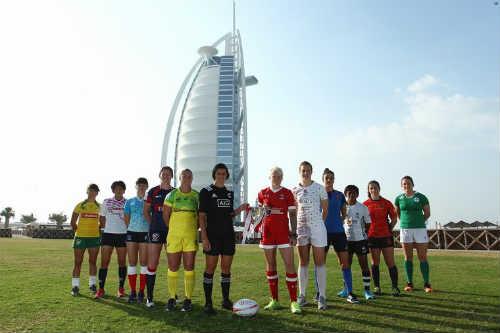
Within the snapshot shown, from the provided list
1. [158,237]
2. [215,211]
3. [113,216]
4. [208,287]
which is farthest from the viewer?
[113,216]

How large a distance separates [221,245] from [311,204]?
174 cm

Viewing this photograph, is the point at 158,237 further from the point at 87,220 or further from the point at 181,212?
the point at 87,220

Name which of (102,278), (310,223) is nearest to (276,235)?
(310,223)

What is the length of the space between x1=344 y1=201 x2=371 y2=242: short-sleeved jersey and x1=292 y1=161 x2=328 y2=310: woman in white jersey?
1414 mm

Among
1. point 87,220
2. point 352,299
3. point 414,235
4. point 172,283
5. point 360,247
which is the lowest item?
point 352,299

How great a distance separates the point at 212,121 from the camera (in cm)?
10712

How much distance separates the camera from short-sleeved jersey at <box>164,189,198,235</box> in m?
6.21

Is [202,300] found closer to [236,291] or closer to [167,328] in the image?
[236,291]

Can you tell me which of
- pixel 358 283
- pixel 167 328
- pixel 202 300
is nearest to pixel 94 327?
pixel 167 328

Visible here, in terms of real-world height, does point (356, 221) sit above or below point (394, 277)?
above

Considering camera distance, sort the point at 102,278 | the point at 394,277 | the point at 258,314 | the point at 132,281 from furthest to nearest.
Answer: the point at 394,277 < the point at 102,278 < the point at 132,281 < the point at 258,314

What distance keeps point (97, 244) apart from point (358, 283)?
20.7 ft

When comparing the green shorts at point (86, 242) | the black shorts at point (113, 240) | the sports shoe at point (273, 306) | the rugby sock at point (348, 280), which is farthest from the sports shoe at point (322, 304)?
the green shorts at point (86, 242)

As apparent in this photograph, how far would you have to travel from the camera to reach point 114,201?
8.02 meters
